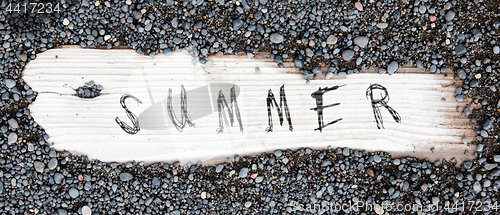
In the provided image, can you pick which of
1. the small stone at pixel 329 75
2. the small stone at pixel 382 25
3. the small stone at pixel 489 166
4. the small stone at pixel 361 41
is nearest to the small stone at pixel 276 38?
the small stone at pixel 329 75

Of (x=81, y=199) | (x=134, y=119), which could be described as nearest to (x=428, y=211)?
(x=134, y=119)

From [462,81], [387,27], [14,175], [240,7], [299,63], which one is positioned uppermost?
[240,7]

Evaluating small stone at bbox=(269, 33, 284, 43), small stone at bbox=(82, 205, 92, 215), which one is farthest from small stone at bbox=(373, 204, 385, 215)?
small stone at bbox=(82, 205, 92, 215)

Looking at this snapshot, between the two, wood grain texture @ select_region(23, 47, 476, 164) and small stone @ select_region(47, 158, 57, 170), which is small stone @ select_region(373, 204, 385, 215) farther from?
small stone @ select_region(47, 158, 57, 170)

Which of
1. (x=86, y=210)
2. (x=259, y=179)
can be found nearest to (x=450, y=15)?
(x=259, y=179)

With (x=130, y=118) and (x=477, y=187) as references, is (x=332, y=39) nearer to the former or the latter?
(x=477, y=187)

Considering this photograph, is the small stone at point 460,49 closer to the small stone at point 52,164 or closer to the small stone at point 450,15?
the small stone at point 450,15

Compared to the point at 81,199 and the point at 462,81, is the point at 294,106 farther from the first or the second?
the point at 81,199
